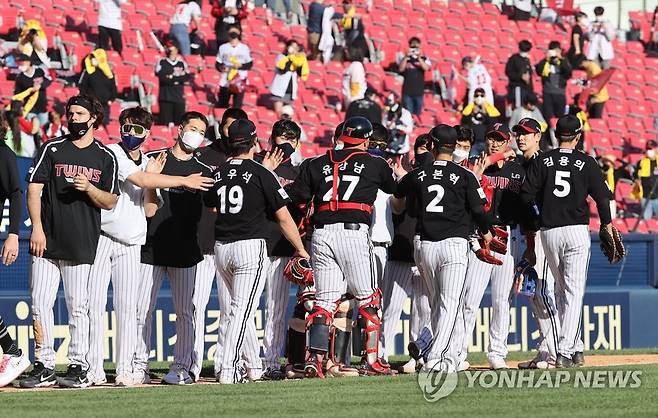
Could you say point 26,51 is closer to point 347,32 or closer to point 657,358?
point 347,32

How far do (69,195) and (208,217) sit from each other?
169 centimetres

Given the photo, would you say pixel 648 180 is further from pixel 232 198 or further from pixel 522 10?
pixel 232 198

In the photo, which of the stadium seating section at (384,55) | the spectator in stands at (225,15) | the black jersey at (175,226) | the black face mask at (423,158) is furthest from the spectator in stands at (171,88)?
the black jersey at (175,226)

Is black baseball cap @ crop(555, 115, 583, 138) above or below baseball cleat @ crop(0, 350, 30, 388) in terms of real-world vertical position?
above

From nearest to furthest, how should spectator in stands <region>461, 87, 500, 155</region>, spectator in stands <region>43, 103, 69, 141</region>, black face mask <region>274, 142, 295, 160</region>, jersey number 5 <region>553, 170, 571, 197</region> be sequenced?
black face mask <region>274, 142, 295, 160</region> → jersey number 5 <region>553, 170, 571, 197</region> → spectator in stands <region>43, 103, 69, 141</region> → spectator in stands <region>461, 87, 500, 155</region>

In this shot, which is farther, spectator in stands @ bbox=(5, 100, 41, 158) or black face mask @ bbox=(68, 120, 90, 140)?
spectator in stands @ bbox=(5, 100, 41, 158)

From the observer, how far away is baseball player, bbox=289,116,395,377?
36.8 ft

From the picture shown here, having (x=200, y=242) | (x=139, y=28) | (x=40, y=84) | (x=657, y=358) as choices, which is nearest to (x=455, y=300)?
(x=200, y=242)

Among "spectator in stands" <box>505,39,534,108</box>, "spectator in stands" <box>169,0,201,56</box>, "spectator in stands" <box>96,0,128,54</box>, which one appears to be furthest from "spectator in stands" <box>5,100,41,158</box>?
"spectator in stands" <box>505,39,534,108</box>

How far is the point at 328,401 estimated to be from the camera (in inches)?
366

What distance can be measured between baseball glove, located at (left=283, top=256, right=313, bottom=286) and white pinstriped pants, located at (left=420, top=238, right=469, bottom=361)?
92 centimetres

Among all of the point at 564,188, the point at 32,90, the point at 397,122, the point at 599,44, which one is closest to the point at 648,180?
the point at 397,122

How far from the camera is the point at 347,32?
1032 inches

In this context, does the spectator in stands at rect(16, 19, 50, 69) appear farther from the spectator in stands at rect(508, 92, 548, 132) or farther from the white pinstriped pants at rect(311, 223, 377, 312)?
the white pinstriped pants at rect(311, 223, 377, 312)
